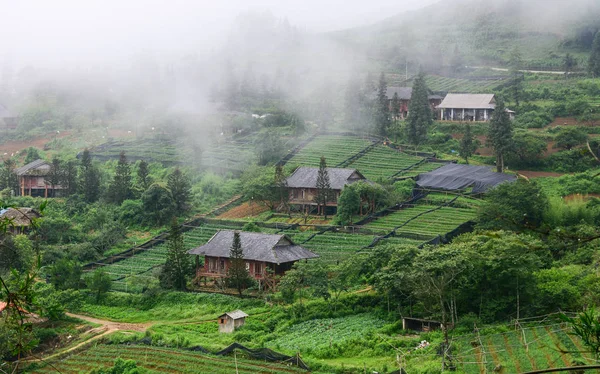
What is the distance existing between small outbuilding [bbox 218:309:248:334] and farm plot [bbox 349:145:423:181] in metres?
16.2

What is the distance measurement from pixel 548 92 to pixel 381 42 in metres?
35.0

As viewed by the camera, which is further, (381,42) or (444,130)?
(381,42)

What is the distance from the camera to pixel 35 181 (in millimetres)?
45125

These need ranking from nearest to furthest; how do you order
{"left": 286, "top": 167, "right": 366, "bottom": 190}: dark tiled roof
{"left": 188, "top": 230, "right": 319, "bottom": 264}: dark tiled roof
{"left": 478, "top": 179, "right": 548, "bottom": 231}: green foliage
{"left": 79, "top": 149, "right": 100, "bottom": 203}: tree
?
1. {"left": 188, "top": 230, "right": 319, "bottom": 264}: dark tiled roof
2. {"left": 478, "top": 179, "right": 548, "bottom": 231}: green foliage
3. {"left": 286, "top": 167, "right": 366, "bottom": 190}: dark tiled roof
4. {"left": 79, "top": 149, "right": 100, "bottom": 203}: tree

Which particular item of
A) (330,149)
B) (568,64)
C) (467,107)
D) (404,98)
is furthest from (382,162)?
(568,64)

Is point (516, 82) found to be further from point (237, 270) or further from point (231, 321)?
point (231, 321)

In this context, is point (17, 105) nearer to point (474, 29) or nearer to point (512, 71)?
point (512, 71)

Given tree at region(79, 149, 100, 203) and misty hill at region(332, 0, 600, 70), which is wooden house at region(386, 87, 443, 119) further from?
tree at region(79, 149, 100, 203)

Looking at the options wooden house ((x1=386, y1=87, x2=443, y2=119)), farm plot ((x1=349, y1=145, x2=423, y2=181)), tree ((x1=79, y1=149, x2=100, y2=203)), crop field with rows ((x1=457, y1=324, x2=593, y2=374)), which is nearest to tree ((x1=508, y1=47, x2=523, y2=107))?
wooden house ((x1=386, y1=87, x2=443, y2=119))

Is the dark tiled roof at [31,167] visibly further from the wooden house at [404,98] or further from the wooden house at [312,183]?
the wooden house at [404,98]

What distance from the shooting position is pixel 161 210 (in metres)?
39.2

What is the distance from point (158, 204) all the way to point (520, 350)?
76.2ft

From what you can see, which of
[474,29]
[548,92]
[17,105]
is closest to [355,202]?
[548,92]

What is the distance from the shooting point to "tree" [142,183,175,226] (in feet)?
129
